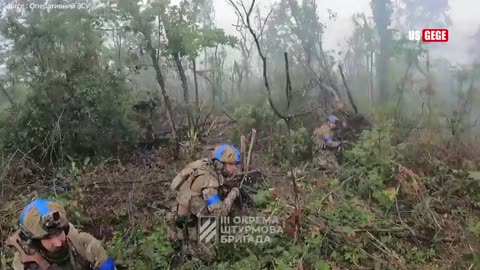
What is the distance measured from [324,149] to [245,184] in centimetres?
84

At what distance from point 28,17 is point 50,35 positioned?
0.24m

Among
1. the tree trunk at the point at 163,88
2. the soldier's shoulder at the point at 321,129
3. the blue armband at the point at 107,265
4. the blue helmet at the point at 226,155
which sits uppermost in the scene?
the tree trunk at the point at 163,88

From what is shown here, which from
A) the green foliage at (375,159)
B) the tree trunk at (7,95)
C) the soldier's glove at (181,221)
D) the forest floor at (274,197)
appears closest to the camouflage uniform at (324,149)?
the green foliage at (375,159)

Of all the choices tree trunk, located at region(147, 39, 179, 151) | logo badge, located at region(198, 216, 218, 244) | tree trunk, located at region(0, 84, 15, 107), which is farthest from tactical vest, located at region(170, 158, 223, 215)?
tree trunk, located at region(0, 84, 15, 107)

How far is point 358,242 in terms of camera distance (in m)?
3.29

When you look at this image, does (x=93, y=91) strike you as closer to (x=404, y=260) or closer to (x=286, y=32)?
(x=286, y=32)

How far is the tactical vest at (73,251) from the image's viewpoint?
2391 millimetres

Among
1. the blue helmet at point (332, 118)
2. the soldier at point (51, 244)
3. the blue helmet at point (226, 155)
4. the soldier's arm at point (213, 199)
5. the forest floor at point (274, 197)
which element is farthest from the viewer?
the blue helmet at point (332, 118)

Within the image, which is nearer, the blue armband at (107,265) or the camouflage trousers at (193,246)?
the blue armband at (107,265)

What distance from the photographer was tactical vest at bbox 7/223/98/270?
239cm

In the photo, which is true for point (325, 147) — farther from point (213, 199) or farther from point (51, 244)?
→ point (51, 244)

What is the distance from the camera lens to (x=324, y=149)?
3850 millimetres

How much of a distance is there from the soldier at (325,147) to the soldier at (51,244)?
1.91 m

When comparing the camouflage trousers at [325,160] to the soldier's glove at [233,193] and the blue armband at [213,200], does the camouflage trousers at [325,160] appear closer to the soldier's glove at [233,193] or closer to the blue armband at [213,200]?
the soldier's glove at [233,193]
